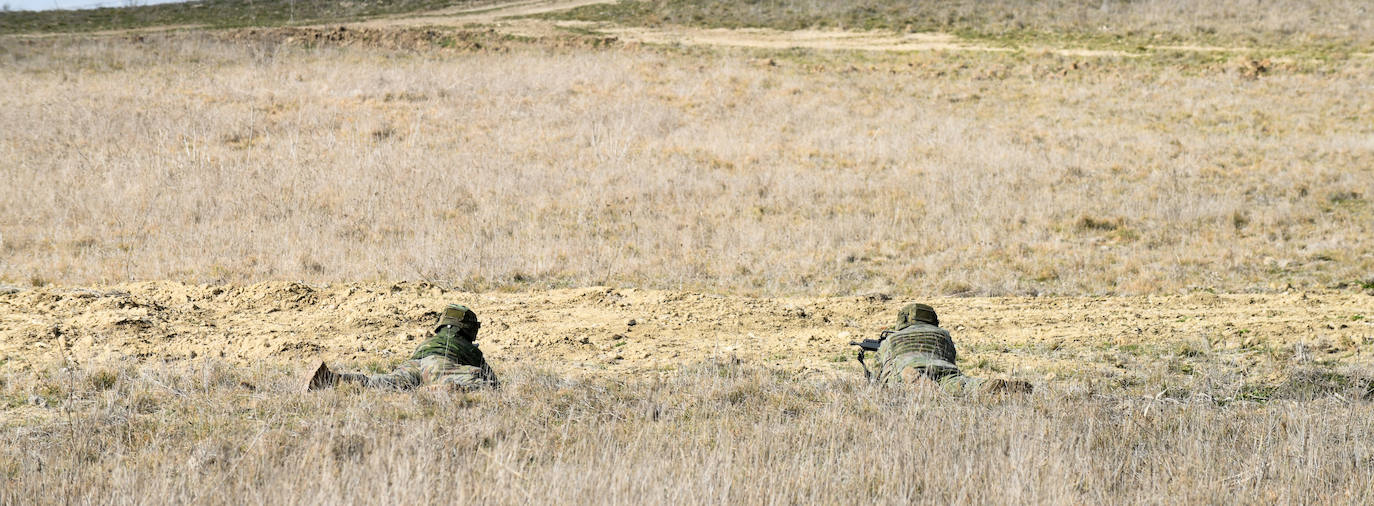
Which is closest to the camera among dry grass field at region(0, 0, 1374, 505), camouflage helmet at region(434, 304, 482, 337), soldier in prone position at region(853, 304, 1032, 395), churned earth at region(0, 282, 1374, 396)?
dry grass field at region(0, 0, 1374, 505)

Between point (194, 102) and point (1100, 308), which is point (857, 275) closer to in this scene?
point (1100, 308)

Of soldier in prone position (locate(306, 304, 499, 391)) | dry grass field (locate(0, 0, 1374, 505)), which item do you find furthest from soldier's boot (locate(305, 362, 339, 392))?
dry grass field (locate(0, 0, 1374, 505))

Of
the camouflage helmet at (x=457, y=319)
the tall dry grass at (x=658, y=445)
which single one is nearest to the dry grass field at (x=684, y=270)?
the tall dry grass at (x=658, y=445)

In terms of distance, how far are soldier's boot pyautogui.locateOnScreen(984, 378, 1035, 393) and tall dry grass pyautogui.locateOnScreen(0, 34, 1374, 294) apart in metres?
4.20

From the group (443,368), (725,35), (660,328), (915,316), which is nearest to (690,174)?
(660,328)

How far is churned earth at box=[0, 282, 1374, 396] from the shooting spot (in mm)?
5723

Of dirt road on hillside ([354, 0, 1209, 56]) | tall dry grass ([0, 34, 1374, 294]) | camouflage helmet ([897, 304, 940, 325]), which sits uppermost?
dirt road on hillside ([354, 0, 1209, 56])

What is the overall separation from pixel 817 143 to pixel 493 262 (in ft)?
25.9

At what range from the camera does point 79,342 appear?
5.96m

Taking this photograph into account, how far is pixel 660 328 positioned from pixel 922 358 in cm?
229

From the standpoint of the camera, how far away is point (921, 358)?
5168 millimetres

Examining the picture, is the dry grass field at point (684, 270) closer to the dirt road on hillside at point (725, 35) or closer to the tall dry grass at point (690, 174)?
the tall dry grass at point (690, 174)

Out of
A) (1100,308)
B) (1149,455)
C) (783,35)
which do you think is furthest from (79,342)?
(783,35)

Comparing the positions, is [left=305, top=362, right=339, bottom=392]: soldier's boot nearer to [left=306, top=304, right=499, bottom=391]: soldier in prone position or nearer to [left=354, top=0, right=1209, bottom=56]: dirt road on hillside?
[left=306, top=304, right=499, bottom=391]: soldier in prone position
